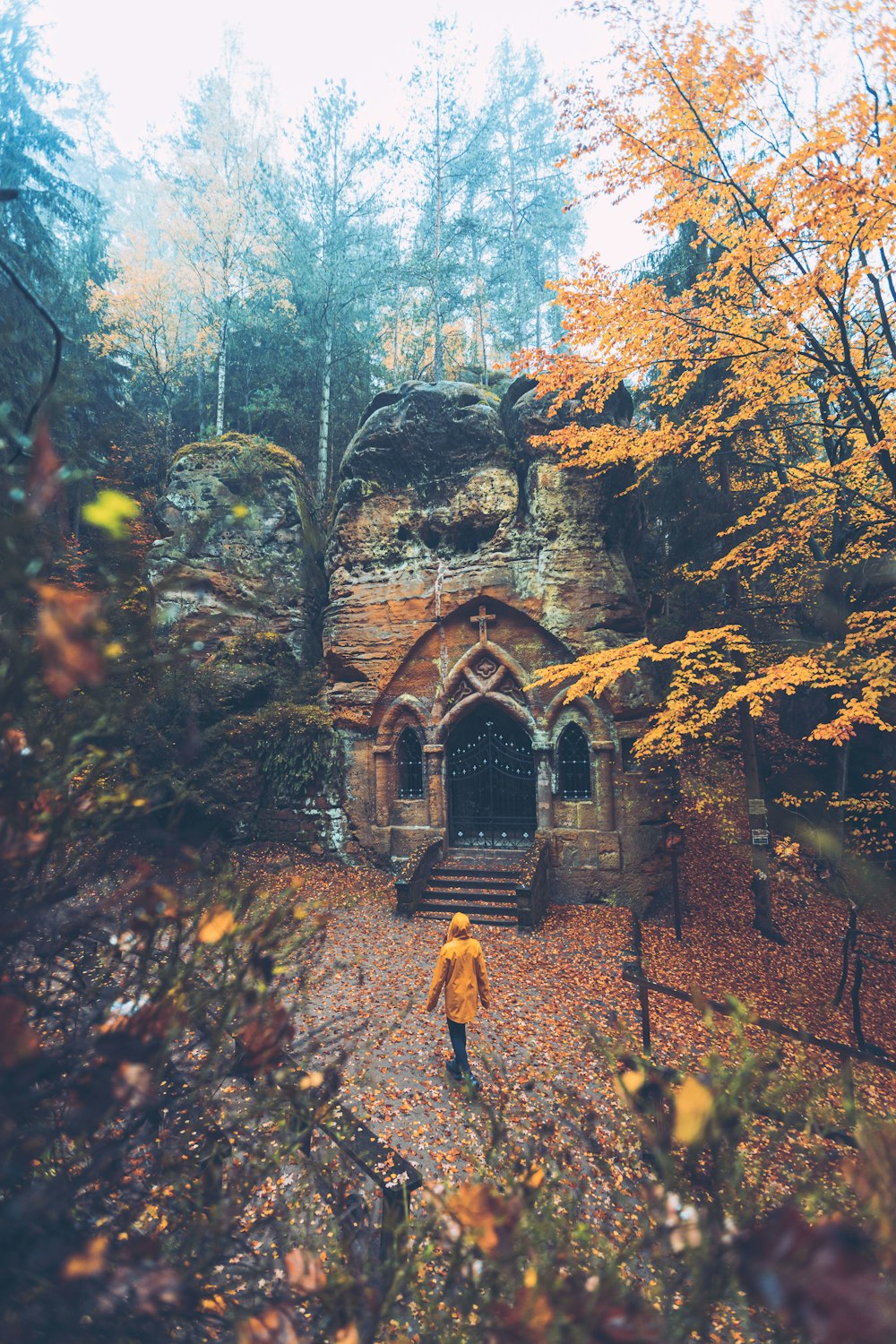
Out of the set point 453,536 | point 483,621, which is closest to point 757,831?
point 483,621

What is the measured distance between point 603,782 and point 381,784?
4.54 metres

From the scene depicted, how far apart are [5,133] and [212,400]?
7416 mm

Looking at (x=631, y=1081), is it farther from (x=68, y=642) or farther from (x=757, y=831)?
(x=757, y=831)

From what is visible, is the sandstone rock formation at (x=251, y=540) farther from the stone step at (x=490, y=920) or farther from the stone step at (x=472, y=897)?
the stone step at (x=490, y=920)

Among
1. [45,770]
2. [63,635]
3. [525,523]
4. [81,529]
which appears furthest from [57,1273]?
[81,529]

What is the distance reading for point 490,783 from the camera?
12359 mm

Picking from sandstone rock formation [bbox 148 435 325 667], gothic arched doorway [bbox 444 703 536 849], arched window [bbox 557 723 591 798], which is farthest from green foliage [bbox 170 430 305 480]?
arched window [bbox 557 723 591 798]

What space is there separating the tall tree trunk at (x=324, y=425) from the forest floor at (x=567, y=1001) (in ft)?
33.9

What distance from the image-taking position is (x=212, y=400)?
18797 millimetres

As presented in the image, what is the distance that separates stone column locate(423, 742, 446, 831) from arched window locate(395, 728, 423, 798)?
1.59 feet

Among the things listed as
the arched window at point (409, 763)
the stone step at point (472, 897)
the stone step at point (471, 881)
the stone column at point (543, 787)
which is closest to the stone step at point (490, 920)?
the stone step at point (472, 897)

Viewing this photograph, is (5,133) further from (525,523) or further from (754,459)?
(754,459)

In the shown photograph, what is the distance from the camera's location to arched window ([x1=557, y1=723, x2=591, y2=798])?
11234 mm

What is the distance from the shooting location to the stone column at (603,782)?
10.7 m
